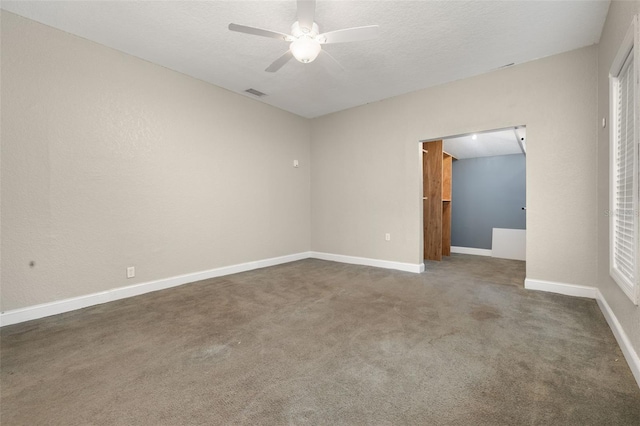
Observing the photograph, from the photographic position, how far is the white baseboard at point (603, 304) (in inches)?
64.2

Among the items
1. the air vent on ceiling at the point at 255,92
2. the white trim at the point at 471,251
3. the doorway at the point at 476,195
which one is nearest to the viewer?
the air vent on ceiling at the point at 255,92

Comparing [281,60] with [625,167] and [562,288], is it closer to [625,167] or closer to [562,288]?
[625,167]

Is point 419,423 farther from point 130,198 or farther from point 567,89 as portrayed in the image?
point 567,89

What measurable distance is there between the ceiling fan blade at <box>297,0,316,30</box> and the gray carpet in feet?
8.43

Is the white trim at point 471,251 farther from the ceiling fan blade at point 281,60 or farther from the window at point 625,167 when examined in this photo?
the ceiling fan blade at point 281,60

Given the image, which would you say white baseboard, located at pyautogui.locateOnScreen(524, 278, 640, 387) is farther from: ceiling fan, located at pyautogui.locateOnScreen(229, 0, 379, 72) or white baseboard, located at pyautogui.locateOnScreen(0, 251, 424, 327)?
ceiling fan, located at pyautogui.locateOnScreen(229, 0, 379, 72)

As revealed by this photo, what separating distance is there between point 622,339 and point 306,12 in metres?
3.33

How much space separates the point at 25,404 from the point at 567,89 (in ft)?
17.5

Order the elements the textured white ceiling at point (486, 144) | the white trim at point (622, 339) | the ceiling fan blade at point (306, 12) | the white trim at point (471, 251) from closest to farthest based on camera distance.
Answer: the white trim at point (622, 339) < the ceiling fan blade at point (306, 12) < the textured white ceiling at point (486, 144) < the white trim at point (471, 251)

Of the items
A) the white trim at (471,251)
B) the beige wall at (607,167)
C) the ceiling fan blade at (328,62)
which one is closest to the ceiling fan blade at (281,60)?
the ceiling fan blade at (328,62)

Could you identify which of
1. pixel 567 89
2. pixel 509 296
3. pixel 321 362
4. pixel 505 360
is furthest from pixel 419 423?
pixel 567 89

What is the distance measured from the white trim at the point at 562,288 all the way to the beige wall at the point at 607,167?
0.55 ft

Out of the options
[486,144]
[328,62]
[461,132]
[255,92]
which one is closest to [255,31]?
[328,62]

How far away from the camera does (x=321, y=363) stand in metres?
1.80
